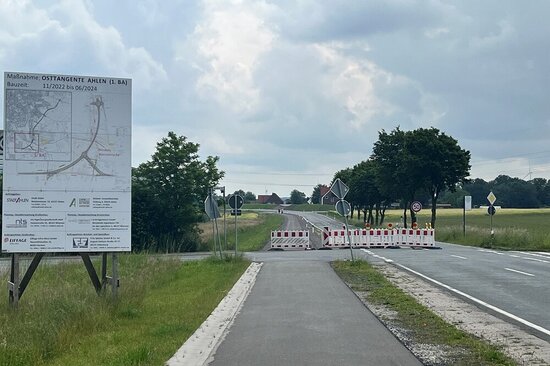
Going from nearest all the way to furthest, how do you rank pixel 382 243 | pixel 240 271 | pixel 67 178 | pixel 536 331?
1. pixel 536 331
2. pixel 67 178
3. pixel 240 271
4. pixel 382 243

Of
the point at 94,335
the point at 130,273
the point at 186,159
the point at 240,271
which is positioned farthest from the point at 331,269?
the point at 186,159

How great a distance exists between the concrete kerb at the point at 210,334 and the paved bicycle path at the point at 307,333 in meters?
0.14

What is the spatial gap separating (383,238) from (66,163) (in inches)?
1121

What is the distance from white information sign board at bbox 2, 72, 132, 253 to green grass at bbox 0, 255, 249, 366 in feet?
4.18

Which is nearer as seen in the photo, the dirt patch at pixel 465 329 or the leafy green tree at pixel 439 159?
the dirt patch at pixel 465 329

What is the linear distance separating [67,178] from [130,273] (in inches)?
317

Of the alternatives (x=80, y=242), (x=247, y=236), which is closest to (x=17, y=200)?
(x=80, y=242)

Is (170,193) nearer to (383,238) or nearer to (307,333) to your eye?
(383,238)

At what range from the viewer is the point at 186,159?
49688mm

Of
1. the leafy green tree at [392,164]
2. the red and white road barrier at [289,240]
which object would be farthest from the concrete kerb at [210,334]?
the leafy green tree at [392,164]

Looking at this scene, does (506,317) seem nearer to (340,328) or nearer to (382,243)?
(340,328)

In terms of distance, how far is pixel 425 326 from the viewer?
36.3ft

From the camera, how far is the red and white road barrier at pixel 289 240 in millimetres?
39469

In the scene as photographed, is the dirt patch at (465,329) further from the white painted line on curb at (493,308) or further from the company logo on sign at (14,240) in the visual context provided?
the company logo on sign at (14,240)
